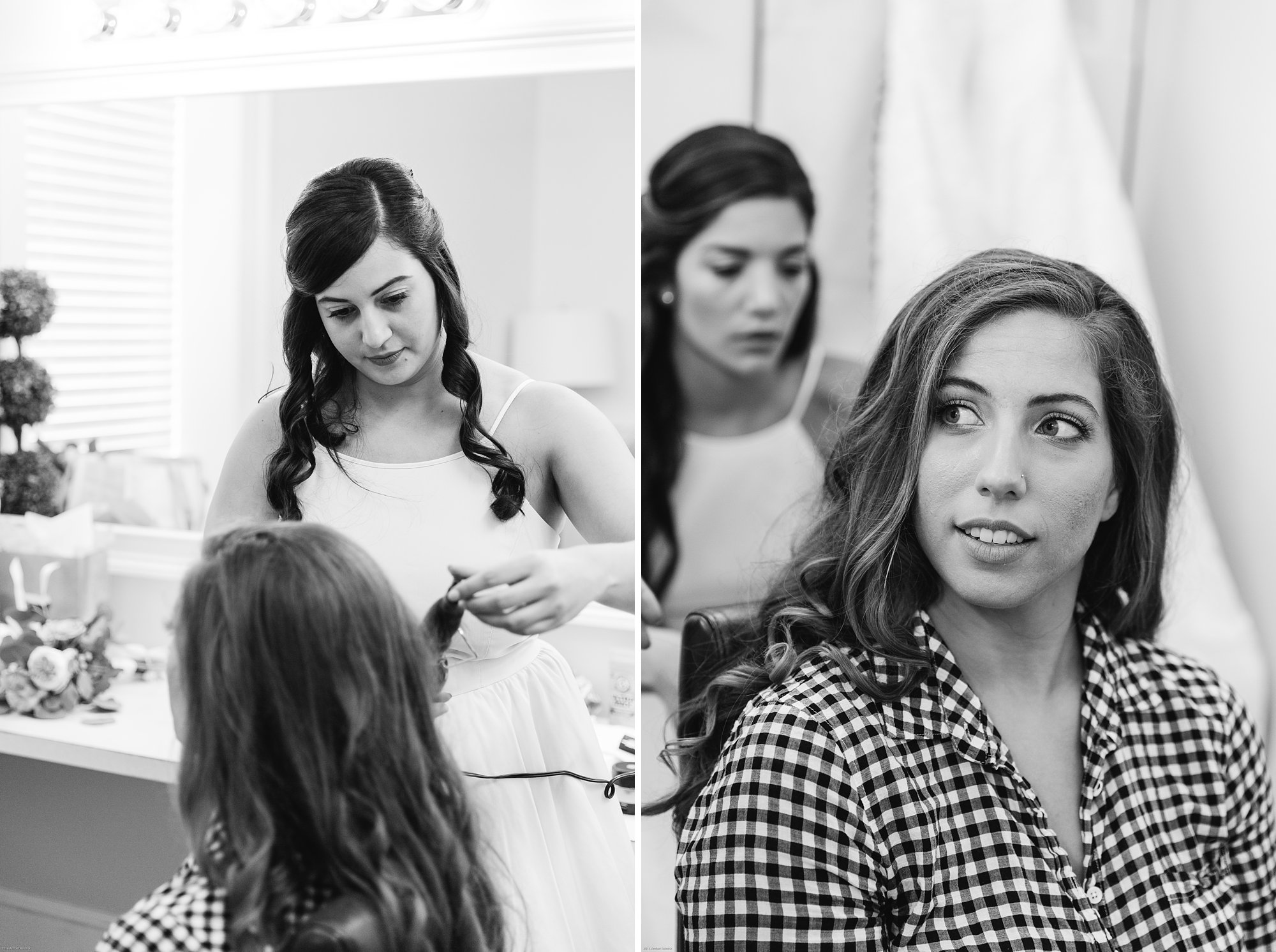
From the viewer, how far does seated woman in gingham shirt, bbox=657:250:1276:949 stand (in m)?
1.00

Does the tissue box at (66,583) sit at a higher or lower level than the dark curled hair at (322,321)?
lower

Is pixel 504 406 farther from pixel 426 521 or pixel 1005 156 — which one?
pixel 1005 156

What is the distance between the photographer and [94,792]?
1138 millimetres

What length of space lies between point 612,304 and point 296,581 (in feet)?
1.36

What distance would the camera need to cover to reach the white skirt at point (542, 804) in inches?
41.5

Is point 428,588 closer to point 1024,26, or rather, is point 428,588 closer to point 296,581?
point 296,581

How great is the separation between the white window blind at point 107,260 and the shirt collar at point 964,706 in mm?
778

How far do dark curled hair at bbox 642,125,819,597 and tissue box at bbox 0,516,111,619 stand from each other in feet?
→ 2.00

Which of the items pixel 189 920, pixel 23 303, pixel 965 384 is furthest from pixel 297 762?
pixel 965 384

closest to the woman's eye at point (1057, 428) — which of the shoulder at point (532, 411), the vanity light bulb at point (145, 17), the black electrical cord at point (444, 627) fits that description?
the shoulder at point (532, 411)

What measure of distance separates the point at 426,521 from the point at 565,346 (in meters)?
0.22

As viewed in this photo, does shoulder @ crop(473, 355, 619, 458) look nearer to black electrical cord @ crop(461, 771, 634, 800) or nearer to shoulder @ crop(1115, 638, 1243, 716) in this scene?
black electrical cord @ crop(461, 771, 634, 800)

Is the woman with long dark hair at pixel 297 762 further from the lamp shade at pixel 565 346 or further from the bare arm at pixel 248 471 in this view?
the lamp shade at pixel 565 346

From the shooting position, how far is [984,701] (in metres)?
1.11
